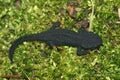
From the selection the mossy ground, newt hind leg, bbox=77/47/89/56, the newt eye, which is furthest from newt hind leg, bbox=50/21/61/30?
newt hind leg, bbox=77/47/89/56

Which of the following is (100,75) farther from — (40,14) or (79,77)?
(40,14)

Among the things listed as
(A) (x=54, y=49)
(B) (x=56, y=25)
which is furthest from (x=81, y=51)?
(B) (x=56, y=25)

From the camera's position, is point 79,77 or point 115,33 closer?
point 79,77

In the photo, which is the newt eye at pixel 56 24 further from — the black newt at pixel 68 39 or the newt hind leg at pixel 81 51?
the newt hind leg at pixel 81 51

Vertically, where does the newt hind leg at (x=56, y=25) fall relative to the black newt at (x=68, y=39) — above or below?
above

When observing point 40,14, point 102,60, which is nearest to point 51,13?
point 40,14

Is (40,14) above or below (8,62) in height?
above

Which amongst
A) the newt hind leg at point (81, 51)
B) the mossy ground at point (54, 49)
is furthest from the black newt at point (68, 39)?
the mossy ground at point (54, 49)
